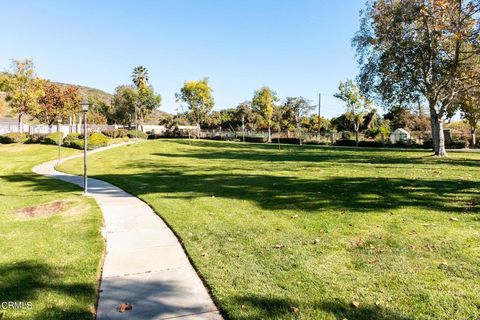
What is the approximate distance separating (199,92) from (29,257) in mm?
53236

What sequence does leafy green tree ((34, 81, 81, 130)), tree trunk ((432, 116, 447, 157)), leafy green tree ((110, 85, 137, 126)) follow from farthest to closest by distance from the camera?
leafy green tree ((110, 85, 137, 126)) < leafy green tree ((34, 81, 81, 130)) < tree trunk ((432, 116, 447, 157))

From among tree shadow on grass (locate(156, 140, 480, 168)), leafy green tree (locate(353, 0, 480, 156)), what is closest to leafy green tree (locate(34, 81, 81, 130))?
tree shadow on grass (locate(156, 140, 480, 168))

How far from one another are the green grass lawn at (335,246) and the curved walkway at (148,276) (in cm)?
22

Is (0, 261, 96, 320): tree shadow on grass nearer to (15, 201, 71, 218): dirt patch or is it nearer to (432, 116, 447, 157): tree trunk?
(15, 201, 71, 218): dirt patch

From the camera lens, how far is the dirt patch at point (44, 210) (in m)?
7.87

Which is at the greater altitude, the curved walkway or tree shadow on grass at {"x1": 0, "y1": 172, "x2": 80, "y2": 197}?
tree shadow on grass at {"x1": 0, "y1": 172, "x2": 80, "y2": 197}

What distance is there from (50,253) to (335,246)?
4.27m

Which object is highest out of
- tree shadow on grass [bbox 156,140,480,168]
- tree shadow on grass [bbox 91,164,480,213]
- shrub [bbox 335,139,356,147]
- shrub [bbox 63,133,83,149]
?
shrub [bbox 335,139,356,147]

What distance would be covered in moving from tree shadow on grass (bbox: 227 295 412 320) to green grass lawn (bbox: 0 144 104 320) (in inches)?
63.4

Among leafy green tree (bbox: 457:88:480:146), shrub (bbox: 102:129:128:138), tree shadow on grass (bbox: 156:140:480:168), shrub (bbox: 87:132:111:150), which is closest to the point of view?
tree shadow on grass (bbox: 156:140:480:168)

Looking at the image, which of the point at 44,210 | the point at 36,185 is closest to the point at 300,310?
the point at 44,210

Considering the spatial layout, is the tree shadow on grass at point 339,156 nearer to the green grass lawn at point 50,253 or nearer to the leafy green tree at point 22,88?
the green grass lawn at point 50,253

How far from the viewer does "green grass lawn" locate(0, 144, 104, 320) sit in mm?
3623

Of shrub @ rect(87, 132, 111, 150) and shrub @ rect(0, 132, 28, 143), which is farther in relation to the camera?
shrub @ rect(0, 132, 28, 143)
